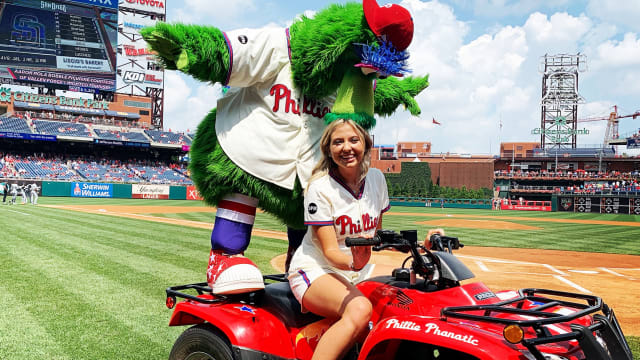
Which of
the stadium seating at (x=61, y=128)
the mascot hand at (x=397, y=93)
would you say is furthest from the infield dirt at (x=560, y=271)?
the stadium seating at (x=61, y=128)

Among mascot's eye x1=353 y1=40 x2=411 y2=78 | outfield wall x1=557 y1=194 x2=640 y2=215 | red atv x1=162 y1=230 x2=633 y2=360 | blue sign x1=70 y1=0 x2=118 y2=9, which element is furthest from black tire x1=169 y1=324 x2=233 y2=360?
blue sign x1=70 y1=0 x2=118 y2=9

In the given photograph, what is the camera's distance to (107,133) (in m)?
44.9

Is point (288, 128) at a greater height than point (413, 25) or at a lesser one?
lesser

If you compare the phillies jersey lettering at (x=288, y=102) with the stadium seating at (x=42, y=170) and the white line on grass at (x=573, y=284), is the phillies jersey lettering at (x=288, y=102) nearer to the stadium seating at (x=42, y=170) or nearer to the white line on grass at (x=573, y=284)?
the white line on grass at (x=573, y=284)

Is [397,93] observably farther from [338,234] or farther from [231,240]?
[231,240]

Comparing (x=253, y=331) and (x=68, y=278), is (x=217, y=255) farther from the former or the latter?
(x=68, y=278)

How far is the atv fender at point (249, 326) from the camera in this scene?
252cm

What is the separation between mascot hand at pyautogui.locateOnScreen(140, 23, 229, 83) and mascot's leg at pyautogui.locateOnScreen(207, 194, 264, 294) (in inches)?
31.9

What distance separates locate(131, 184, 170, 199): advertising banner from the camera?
120ft

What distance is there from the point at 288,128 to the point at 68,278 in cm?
508

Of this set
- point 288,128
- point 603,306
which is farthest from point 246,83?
point 603,306

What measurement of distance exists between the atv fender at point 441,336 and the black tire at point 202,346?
888 mm

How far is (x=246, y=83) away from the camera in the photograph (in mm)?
3053

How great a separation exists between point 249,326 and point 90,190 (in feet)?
122
